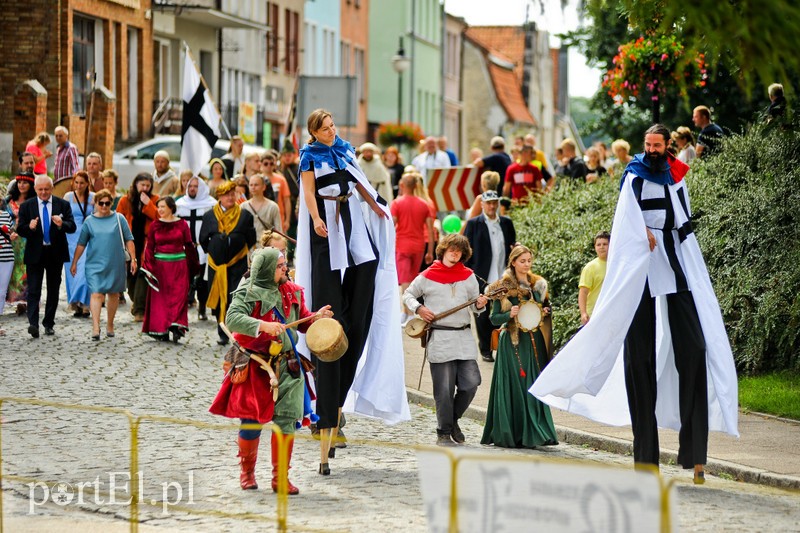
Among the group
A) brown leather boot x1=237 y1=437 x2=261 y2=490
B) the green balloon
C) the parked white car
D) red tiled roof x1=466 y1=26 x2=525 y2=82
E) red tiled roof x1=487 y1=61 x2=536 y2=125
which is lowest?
brown leather boot x1=237 y1=437 x2=261 y2=490

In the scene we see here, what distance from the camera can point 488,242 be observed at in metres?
17.5

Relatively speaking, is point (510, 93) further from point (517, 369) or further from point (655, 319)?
point (655, 319)

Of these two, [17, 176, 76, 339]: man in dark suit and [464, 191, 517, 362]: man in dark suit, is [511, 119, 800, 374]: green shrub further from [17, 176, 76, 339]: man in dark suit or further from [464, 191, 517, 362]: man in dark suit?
[17, 176, 76, 339]: man in dark suit

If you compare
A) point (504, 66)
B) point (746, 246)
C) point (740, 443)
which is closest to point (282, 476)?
point (740, 443)

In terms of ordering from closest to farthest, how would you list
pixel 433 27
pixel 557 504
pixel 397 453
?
pixel 557 504, pixel 397 453, pixel 433 27

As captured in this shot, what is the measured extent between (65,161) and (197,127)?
2.62 metres

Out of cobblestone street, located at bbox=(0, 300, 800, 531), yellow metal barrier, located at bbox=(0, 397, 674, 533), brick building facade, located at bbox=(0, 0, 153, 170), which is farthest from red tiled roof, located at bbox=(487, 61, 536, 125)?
yellow metal barrier, located at bbox=(0, 397, 674, 533)

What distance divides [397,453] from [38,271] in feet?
27.2

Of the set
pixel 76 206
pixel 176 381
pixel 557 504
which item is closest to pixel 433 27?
pixel 76 206

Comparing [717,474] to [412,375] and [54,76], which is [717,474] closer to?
[412,375]

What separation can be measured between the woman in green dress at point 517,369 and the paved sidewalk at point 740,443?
0.44 m

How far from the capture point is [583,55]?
3312 cm

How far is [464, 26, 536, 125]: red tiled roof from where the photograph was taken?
3442 inches

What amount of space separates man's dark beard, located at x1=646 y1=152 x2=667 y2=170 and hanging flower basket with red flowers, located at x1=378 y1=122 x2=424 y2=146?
46156 millimetres
